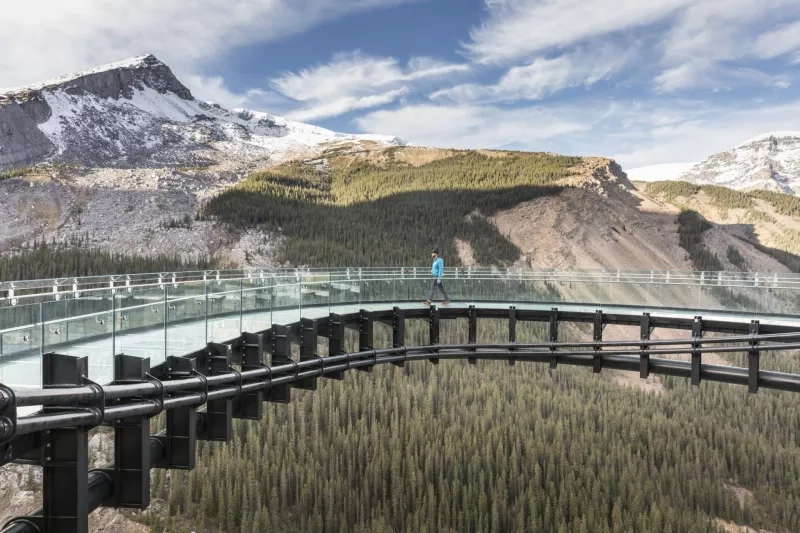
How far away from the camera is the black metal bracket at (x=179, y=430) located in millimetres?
14773

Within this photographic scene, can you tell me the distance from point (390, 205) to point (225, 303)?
9097 cm

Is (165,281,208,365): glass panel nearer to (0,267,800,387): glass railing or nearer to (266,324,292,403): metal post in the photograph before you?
(0,267,800,387): glass railing

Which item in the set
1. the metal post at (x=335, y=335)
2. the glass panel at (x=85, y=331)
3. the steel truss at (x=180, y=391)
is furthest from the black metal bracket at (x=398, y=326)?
the glass panel at (x=85, y=331)

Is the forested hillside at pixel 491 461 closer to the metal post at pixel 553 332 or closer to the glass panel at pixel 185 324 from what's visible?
the metal post at pixel 553 332

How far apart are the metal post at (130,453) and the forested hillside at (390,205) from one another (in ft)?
235

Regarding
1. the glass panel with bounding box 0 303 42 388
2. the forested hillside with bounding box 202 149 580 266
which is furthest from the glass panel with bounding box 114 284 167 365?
the forested hillside with bounding box 202 149 580 266

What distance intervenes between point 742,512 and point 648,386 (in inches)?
797

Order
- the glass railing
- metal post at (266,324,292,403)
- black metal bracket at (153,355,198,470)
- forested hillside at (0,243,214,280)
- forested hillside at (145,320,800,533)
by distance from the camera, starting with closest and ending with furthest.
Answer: the glass railing, black metal bracket at (153,355,198,470), metal post at (266,324,292,403), forested hillside at (145,320,800,533), forested hillside at (0,243,214,280)

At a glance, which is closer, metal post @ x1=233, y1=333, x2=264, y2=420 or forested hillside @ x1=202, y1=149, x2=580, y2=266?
metal post @ x1=233, y1=333, x2=264, y2=420

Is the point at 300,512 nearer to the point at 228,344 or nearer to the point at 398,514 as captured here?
the point at 398,514

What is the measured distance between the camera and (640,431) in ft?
164

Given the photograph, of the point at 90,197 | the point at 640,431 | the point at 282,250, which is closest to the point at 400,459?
the point at 640,431

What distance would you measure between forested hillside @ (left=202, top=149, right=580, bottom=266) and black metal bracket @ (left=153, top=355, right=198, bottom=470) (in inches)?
2720

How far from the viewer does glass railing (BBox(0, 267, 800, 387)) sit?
11.7 meters
